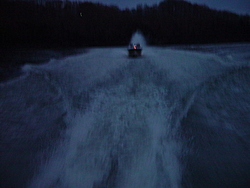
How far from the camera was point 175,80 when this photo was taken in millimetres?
6039

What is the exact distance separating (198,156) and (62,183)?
2388mm

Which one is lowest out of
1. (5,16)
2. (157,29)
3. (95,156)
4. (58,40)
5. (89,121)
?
(95,156)

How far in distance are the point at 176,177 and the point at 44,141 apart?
259 cm

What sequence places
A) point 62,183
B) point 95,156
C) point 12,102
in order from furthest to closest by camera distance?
point 12,102 < point 95,156 < point 62,183

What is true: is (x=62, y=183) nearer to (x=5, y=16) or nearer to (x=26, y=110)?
(x=26, y=110)

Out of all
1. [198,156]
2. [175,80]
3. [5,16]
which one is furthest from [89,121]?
[5,16]

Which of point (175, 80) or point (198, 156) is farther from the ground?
point (175, 80)

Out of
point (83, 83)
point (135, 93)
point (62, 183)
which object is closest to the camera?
point (62, 183)

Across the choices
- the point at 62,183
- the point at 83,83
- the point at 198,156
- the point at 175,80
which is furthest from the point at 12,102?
the point at 175,80

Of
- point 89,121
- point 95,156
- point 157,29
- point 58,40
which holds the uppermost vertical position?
point 157,29

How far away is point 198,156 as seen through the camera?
9.61 ft

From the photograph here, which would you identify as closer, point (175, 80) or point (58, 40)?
point (175, 80)

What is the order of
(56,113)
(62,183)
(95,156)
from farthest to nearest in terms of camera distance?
(56,113) → (95,156) → (62,183)

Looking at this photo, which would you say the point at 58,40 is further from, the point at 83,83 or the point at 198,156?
the point at 198,156
